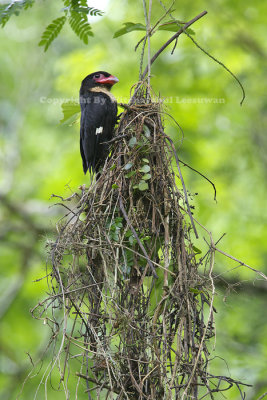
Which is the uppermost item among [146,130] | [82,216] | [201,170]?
[201,170]

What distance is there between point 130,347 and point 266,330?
5213 mm

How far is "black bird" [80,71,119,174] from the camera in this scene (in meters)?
3.34

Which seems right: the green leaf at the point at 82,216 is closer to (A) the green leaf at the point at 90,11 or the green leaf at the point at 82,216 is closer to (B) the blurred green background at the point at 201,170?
(A) the green leaf at the point at 90,11

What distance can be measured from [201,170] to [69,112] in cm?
312

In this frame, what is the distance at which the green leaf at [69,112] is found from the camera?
3229 mm

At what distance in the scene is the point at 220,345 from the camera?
19.8 feet

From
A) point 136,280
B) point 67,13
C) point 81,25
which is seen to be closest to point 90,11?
point 67,13

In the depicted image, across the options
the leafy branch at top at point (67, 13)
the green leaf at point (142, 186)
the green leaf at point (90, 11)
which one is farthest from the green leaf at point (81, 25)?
the green leaf at point (142, 186)

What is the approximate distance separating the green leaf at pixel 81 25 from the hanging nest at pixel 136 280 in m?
0.63

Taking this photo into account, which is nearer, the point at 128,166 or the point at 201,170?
the point at 128,166

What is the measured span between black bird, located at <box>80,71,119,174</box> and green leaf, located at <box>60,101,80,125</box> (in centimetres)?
16

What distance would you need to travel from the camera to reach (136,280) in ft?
7.46

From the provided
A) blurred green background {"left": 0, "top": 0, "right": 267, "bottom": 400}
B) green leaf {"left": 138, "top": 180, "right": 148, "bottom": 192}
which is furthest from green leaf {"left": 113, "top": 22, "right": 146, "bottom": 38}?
blurred green background {"left": 0, "top": 0, "right": 267, "bottom": 400}

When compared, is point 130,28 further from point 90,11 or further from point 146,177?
point 146,177
